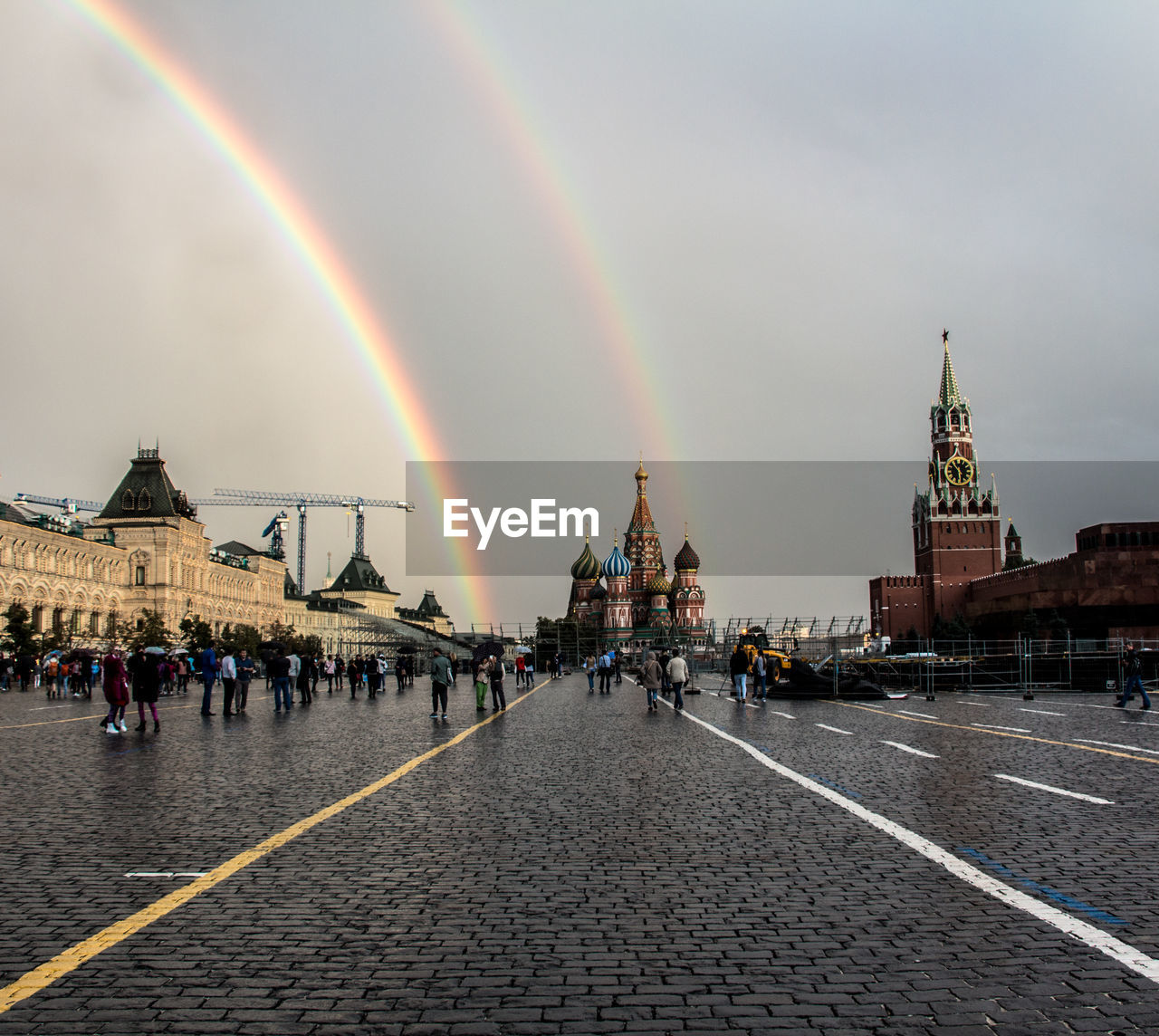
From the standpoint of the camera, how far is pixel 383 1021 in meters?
3.93

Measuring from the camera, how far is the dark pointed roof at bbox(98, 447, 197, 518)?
103m

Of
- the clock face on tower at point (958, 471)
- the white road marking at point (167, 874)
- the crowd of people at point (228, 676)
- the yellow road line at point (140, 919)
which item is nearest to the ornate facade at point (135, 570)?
the crowd of people at point (228, 676)

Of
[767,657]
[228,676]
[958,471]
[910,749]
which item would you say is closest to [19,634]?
[228,676]

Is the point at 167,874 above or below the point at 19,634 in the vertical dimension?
below

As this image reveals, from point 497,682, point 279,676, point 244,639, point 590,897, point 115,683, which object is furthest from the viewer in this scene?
point 244,639

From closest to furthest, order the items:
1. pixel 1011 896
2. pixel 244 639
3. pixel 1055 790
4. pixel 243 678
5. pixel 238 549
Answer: pixel 1011 896 → pixel 1055 790 → pixel 243 678 → pixel 244 639 → pixel 238 549

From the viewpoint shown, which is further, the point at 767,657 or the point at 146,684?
the point at 767,657

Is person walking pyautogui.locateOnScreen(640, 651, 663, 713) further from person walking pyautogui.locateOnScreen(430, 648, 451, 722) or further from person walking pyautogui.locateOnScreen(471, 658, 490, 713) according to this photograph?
person walking pyautogui.locateOnScreen(430, 648, 451, 722)

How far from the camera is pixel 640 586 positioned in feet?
531

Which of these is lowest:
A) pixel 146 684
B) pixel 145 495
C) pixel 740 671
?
pixel 740 671

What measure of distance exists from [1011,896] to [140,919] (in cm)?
440

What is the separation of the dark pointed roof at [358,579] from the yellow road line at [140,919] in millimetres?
178528

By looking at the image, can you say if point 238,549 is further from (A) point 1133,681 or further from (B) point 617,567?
(A) point 1133,681

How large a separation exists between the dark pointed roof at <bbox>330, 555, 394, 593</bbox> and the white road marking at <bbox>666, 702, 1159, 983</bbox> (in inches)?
7049
